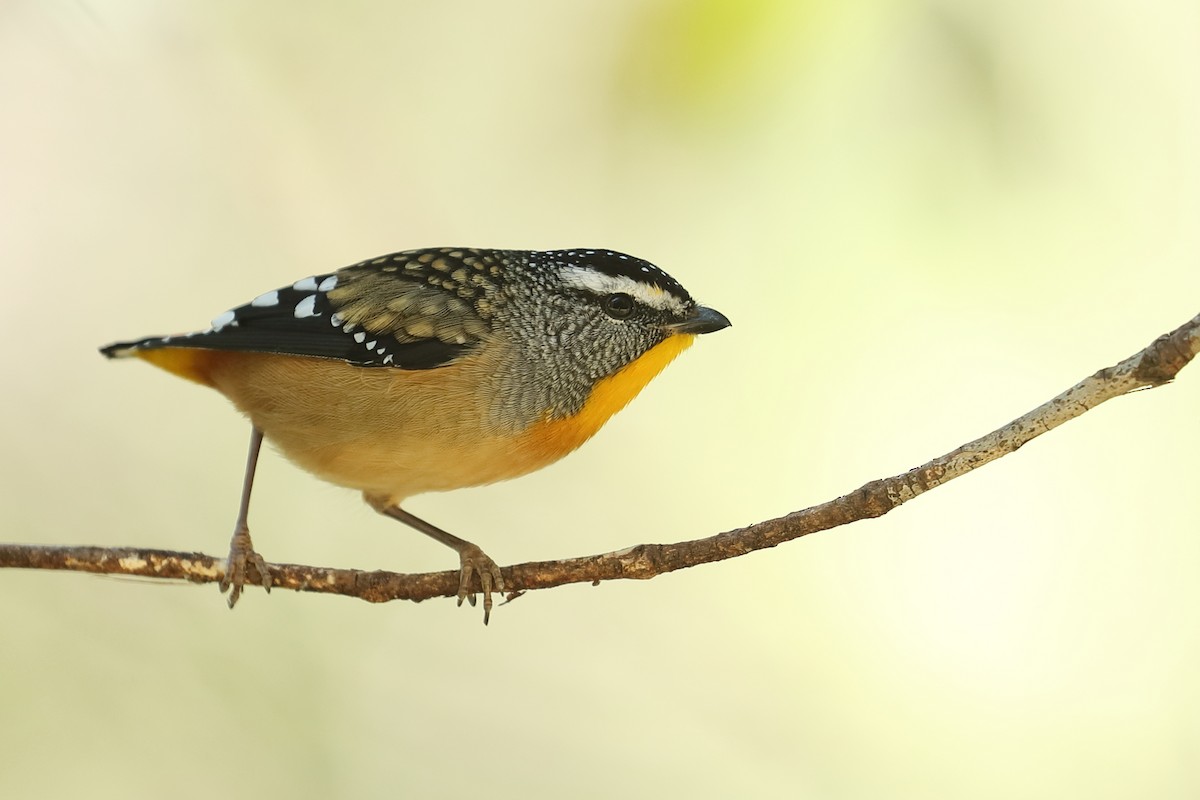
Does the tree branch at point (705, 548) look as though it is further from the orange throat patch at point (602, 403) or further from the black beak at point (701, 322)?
the black beak at point (701, 322)

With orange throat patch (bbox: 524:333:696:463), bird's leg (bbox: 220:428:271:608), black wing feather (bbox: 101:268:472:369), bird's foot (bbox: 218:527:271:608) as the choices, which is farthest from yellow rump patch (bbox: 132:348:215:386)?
orange throat patch (bbox: 524:333:696:463)

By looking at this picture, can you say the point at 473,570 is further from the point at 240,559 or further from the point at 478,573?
the point at 240,559

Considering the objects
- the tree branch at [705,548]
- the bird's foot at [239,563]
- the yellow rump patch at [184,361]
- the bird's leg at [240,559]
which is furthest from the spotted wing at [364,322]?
the tree branch at [705,548]

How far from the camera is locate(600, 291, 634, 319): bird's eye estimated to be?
4922mm

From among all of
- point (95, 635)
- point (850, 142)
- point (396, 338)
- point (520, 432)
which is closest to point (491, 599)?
point (520, 432)

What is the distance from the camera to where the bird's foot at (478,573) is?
476cm

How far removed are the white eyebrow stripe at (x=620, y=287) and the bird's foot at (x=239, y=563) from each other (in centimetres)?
178

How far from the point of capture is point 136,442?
251 inches

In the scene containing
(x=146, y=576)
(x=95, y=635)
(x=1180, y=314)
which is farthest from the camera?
(x=95, y=635)

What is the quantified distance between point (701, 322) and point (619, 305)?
0.39 meters

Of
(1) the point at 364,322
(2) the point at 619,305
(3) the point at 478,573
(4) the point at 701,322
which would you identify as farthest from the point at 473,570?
(4) the point at 701,322

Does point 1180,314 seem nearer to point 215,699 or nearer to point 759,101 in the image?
point 759,101

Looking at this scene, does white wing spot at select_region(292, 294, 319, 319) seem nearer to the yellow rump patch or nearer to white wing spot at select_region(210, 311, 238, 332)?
white wing spot at select_region(210, 311, 238, 332)

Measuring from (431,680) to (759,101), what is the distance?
3354mm
